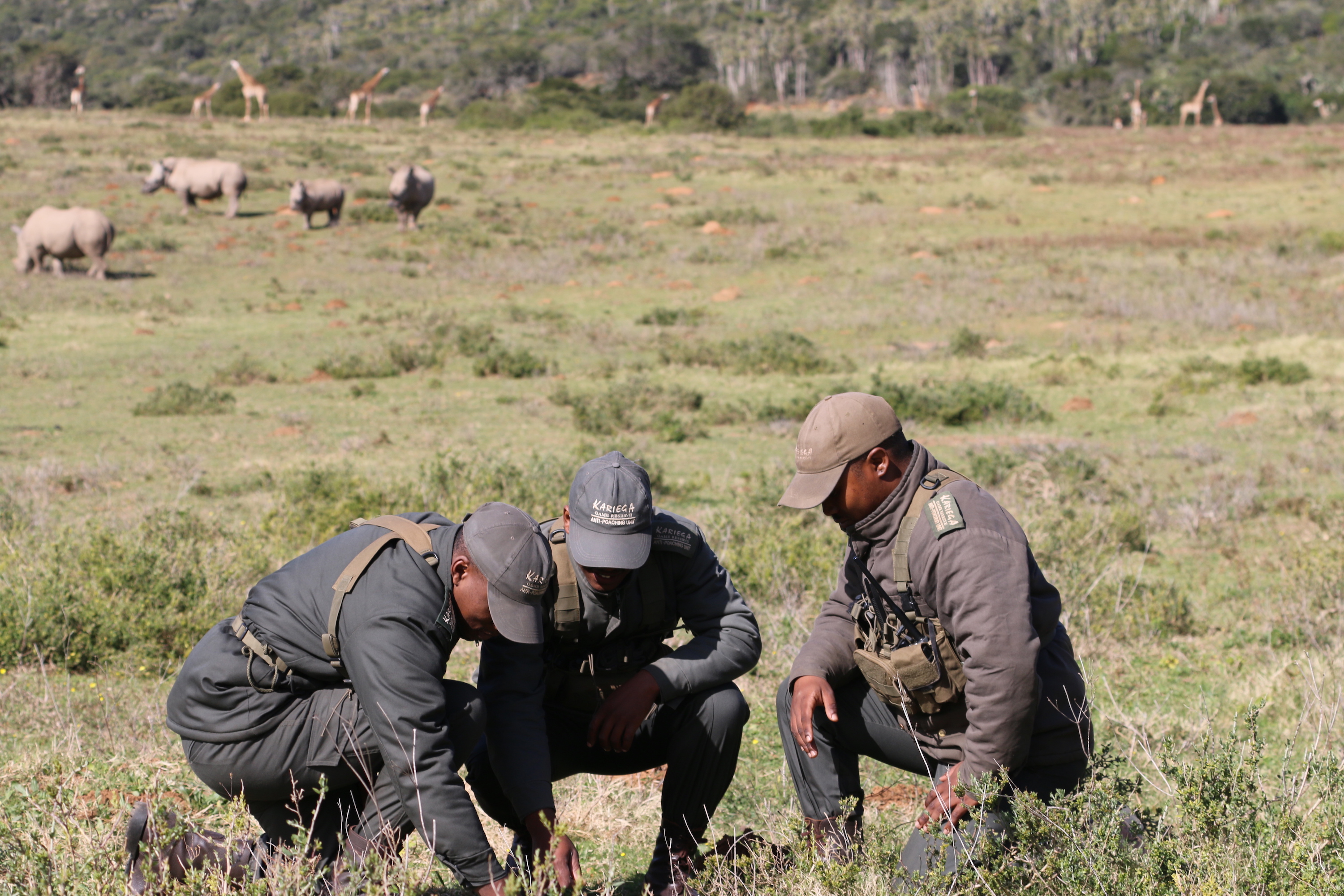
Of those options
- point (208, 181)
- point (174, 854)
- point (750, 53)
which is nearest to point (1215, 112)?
point (208, 181)

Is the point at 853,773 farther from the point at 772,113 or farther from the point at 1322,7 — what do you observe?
the point at 1322,7

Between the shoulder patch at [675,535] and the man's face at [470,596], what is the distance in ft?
2.09

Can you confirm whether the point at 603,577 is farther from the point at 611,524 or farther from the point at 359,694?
the point at 359,694

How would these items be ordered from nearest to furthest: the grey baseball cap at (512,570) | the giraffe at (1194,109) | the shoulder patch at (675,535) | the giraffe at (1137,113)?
the grey baseball cap at (512,570), the shoulder patch at (675,535), the giraffe at (1194,109), the giraffe at (1137,113)

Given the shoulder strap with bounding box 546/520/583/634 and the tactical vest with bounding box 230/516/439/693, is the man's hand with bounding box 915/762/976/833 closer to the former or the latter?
the shoulder strap with bounding box 546/520/583/634

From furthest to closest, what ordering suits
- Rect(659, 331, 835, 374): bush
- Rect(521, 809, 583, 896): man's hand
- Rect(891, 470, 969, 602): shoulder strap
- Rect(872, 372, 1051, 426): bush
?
Rect(659, 331, 835, 374): bush → Rect(872, 372, 1051, 426): bush → Rect(891, 470, 969, 602): shoulder strap → Rect(521, 809, 583, 896): man's hand

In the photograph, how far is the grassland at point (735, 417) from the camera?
13.2 ft

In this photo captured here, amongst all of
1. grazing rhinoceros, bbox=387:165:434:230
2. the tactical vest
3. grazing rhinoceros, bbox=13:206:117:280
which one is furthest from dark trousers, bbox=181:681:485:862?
grazing rhinoceros, bbox=387:165:434:230

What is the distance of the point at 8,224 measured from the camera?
2255 centimetres

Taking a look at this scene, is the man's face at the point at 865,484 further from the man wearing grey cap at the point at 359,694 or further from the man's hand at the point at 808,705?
the man wearing grey cap at the point at 359,694

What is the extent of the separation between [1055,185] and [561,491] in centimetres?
2337

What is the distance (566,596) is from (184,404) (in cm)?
957

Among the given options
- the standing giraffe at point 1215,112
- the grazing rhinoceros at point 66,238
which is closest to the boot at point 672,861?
the grazing rhinoceros at point 66,238

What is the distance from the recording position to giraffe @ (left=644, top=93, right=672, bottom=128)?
163 feet
